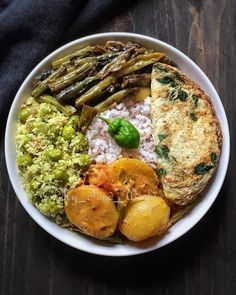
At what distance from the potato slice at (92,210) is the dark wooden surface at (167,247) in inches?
15.0

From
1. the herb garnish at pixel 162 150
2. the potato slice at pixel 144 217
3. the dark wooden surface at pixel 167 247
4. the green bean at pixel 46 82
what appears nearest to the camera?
the potato slice at pixel 144 217

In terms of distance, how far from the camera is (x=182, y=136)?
9.87 ft

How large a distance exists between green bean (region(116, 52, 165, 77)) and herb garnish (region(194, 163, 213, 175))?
0.61 m

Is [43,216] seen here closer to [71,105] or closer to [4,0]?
[71,105]

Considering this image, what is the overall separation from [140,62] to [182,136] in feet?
1.50

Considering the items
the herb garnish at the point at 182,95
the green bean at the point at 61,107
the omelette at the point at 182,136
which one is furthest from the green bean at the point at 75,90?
the herb garnish at the point at 182,95

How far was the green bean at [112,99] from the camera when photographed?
3082 mm

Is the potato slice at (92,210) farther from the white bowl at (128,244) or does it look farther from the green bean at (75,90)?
the green bean at (75,90)

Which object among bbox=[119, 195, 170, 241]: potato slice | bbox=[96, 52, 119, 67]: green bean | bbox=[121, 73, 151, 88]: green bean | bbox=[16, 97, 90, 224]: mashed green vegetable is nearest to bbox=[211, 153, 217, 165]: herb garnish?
bbox=[119, 195, 170, 241]: potato slice

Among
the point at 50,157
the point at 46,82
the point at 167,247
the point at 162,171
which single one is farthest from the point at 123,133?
the point at 167,247

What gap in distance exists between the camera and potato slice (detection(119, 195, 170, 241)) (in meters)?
2.90

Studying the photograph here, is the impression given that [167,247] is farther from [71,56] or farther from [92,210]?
[71,56]

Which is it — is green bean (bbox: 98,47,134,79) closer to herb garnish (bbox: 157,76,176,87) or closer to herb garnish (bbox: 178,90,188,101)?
herb garnish (bbox: 157,76,176,87)

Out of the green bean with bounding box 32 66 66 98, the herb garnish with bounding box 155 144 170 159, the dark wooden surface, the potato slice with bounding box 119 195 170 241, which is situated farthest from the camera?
the dark wooden surface
